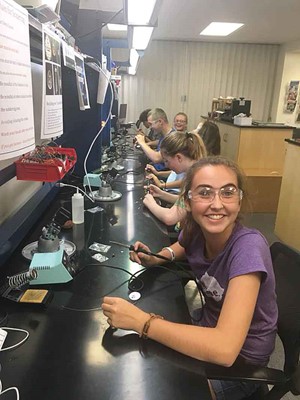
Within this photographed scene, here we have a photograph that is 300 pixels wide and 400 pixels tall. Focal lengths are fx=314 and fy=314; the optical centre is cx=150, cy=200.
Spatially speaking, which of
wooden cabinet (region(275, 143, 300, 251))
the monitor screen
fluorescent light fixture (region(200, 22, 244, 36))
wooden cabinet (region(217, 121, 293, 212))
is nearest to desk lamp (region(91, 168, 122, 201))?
wooden cabinet (region(275, 143, 300, 251))

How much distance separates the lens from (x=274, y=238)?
3244 millimetres

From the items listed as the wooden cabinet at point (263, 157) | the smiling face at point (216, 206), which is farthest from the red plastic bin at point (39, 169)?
the wooden cabinet at point (263, 157)

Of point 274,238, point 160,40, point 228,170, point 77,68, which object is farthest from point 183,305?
point 160,40

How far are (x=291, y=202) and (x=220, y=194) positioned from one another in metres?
2.32

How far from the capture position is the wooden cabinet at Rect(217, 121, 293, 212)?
3879 millimetres

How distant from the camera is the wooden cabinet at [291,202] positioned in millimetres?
2900

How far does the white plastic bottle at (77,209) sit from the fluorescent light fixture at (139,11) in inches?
32.0

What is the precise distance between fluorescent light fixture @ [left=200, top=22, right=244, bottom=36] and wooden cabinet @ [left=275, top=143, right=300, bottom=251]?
99.7 inches

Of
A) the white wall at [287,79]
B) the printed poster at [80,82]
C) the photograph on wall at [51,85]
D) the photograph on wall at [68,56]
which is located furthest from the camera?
the white wall at [287,79]

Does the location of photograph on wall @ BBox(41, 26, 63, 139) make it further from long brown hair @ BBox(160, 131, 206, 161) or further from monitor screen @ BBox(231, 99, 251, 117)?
monitor screen @ BBox(231, 99, 251, 117)

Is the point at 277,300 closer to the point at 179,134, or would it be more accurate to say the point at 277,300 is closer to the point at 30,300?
the point at 30,300

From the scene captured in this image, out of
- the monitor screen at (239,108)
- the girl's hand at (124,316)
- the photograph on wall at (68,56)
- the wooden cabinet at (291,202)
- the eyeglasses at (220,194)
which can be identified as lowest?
the wooden cabinet at (291,202)

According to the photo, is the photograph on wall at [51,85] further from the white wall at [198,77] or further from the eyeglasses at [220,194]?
the white wall at [198,77]

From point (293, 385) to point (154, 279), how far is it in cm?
51
